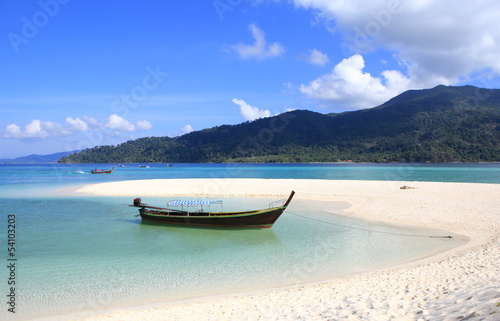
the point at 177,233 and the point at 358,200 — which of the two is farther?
the point at 358,200

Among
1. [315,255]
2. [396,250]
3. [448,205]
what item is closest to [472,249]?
[396,250]

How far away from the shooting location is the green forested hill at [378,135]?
4845 inches

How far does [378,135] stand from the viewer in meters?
153

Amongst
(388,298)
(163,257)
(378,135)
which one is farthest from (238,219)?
(378,135)

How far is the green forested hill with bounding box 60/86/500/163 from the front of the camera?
12306 centimetres

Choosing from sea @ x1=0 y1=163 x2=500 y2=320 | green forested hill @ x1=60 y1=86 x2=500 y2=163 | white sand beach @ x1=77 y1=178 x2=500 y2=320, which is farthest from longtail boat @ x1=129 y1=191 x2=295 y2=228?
green forested hill @ x1=60 y1=86 x2=500 y2=163

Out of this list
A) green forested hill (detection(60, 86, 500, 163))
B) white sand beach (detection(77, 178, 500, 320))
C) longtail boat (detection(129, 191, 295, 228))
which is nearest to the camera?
white sand beach (detection(77, 178, 500, 320))

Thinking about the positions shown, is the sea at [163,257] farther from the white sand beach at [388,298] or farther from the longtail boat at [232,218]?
the white sand beach at [388,298]

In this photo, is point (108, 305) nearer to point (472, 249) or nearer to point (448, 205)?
point (472, 249)

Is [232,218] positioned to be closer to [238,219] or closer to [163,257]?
[238,219]

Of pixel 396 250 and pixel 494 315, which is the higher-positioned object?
pixel 494 315

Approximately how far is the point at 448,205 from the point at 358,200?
6.36 m

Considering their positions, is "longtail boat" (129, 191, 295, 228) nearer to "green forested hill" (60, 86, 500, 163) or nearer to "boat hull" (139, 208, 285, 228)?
"boat hull" (139, 208, 285, 228)

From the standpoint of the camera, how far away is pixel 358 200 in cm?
2614
